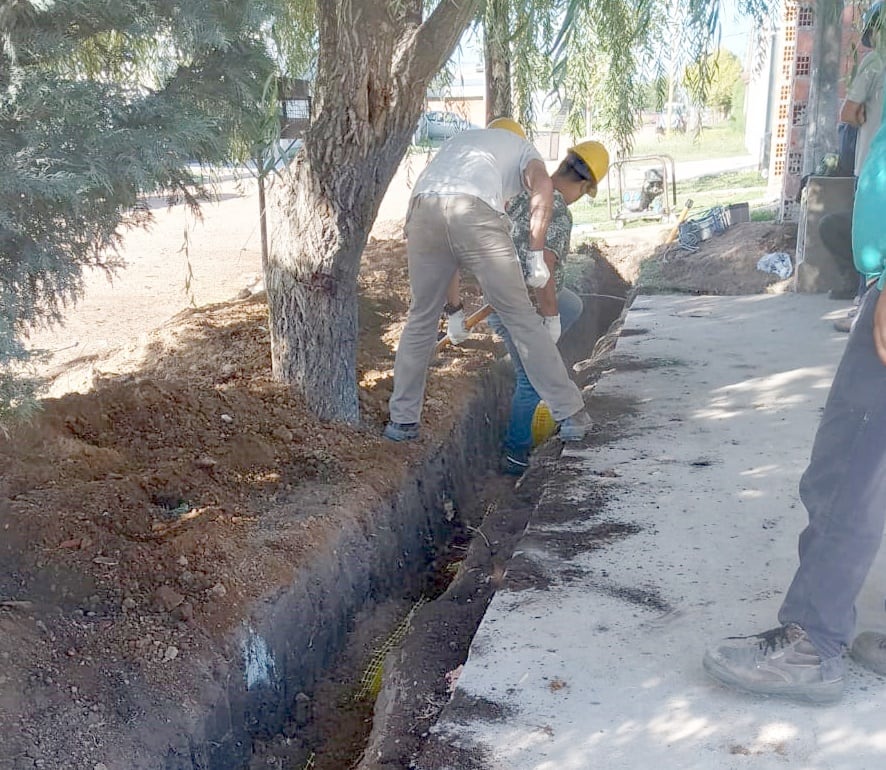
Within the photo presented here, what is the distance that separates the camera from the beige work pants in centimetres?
394

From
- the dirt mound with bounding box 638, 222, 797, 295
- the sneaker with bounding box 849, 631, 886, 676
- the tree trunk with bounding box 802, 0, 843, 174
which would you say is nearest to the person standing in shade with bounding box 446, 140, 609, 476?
the sneaker with bounding box 849, 631, 886, 676

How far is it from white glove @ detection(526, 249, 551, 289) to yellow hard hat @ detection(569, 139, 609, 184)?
1.63 feet

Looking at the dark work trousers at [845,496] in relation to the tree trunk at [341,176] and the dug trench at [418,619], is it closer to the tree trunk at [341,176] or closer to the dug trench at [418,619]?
the dug trench at [418,619]

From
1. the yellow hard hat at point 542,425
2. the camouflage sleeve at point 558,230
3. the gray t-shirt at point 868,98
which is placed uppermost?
the gray t-shirt at point 868,98

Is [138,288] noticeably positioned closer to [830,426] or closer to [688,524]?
[688,524]

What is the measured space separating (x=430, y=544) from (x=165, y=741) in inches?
79.5

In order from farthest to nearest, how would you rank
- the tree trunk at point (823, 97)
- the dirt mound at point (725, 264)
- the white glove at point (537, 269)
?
the tree trunk at point (823, 97), the dirt mound at point (725, 264), the white glove at point (537, 269)

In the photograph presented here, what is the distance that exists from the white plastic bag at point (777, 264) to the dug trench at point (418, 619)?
12.6ft

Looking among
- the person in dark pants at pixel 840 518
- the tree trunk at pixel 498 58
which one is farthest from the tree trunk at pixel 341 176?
the person in dark pants at pixel 840 518

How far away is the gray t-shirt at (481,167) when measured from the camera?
3953 millimetres

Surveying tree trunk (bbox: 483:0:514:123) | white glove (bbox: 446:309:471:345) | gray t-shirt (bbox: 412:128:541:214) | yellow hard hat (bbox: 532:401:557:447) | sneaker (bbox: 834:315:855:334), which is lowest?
yellow hard hat (bbox: 532:401:557:447)

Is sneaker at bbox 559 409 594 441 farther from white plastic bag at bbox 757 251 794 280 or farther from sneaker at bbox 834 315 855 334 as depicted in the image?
white plastic bag at bbox 757 251 794 280

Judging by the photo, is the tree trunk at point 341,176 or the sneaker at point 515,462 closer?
the tree trunk at point 341,176

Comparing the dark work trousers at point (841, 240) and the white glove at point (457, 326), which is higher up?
the dark work trousers at point (841, 240)
